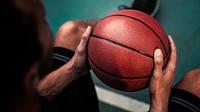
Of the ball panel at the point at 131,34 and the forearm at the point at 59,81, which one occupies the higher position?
the ball panel at the point at 131,34

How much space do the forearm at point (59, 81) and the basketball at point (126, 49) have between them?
0.63 ft

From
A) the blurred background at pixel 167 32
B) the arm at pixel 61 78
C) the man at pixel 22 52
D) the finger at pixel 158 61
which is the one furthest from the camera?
the blurred background at pixel 167 32

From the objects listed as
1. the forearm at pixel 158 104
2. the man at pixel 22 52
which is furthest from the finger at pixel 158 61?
the man at pixel 22 52

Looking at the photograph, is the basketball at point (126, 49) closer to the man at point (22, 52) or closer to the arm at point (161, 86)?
the arm at point (161, 86)

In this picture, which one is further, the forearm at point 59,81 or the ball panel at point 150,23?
the forearm at point 59,81

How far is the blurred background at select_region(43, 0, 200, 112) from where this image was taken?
1.46 m

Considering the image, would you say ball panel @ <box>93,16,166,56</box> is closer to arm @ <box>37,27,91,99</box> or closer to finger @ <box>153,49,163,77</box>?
finger @ <box>153,49,163,77</box>

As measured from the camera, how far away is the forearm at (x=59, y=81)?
111 centimetres

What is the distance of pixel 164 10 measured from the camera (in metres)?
1.66

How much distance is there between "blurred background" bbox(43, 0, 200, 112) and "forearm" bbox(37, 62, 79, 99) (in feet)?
1.38

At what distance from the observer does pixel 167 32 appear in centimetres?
158

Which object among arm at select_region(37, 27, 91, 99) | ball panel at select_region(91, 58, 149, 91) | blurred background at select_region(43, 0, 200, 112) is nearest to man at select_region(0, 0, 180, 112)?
ball panel at select_region(91, 58, 149, 91)

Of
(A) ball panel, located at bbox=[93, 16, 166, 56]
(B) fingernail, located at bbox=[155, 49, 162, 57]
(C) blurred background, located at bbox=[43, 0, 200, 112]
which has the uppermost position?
(A) ball panel, located at bbox=[93, 16, 166, 56]

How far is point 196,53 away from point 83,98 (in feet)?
2.50
